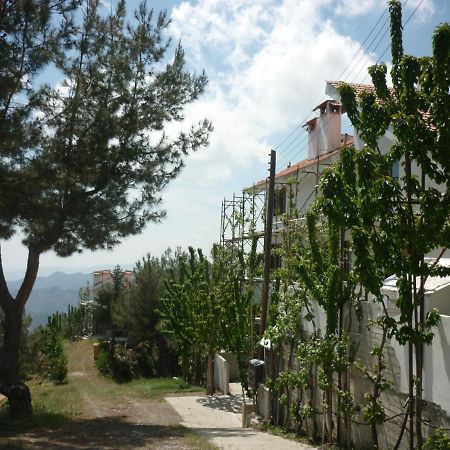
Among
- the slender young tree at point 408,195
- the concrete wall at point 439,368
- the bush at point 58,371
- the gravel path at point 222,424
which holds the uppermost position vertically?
Result: the slender young tree at point 408,195

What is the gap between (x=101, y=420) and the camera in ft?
57.9

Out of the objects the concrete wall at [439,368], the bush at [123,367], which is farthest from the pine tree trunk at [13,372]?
the bush at [123,367]

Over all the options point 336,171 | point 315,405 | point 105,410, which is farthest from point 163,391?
point 336,171

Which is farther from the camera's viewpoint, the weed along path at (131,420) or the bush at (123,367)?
the bush at (123,367)

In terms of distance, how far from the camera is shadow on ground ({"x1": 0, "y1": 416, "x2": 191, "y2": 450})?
11.9 m

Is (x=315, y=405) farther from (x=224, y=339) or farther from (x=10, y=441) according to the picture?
(x=224, y=339)

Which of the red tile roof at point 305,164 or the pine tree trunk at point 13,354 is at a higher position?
the red tile roof at point 305,164

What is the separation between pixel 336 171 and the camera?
7918 mm

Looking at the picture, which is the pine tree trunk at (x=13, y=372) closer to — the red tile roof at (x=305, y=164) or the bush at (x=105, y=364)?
the red tile roof at (x=305, y=164)

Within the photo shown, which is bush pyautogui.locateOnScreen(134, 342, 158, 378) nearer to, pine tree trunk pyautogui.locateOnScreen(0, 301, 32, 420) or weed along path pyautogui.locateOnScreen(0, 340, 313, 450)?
weed along path pyautogui.locateOnScreen(0, 340, 313, 450)

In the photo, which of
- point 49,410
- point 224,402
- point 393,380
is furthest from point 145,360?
point 393,380

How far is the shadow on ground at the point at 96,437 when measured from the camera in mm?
11852

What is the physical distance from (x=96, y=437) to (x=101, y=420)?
4.42 metres

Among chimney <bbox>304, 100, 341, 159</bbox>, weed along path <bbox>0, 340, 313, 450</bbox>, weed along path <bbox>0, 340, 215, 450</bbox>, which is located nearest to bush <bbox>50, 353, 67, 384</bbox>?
weed along path <bbox>0, 340, 313, 450</bbox>
